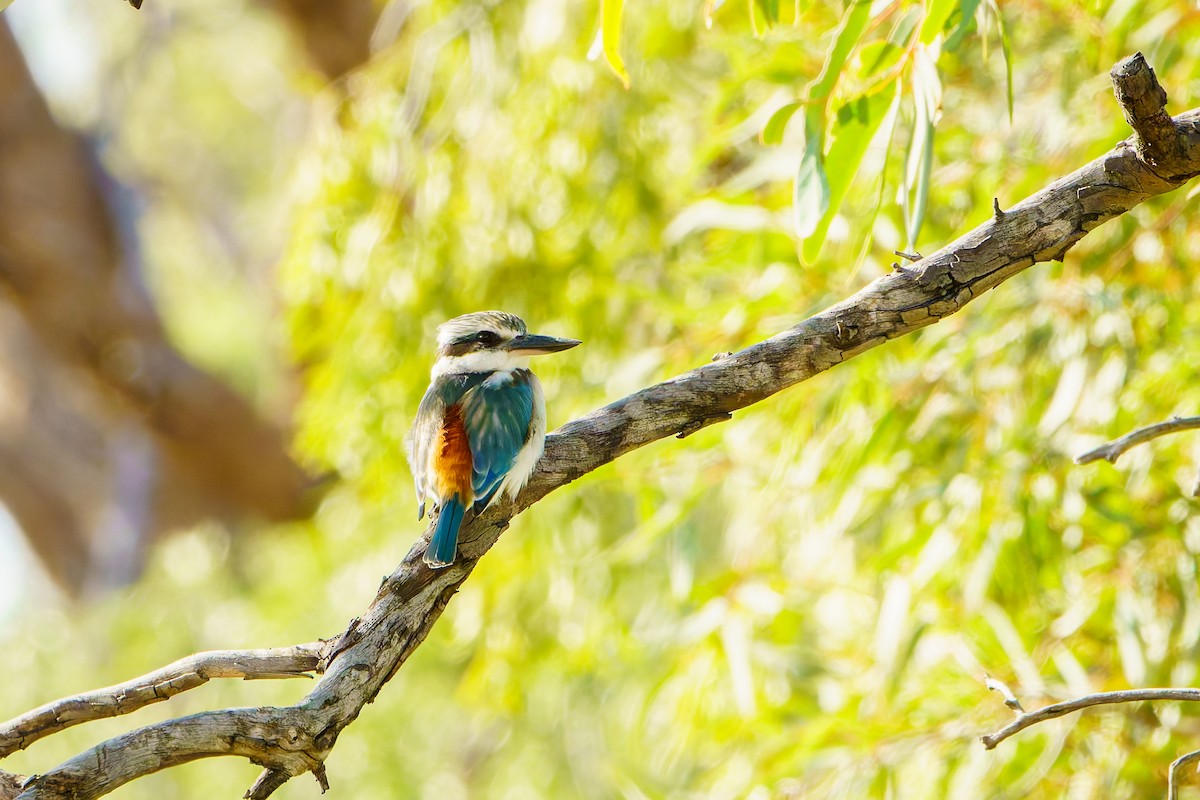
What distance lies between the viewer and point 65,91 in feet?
28.1

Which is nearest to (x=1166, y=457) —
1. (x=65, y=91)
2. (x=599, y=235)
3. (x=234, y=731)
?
(x=599, y=235)

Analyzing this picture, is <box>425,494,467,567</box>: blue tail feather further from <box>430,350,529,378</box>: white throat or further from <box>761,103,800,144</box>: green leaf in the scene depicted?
<box>761,103,800,144</box>: green leaf

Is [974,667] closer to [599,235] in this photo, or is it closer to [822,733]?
[822,733]

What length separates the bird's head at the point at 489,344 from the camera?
2.19 meters

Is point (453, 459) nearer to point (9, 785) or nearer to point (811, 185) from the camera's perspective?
point (811, 185)

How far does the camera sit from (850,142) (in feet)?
5.60

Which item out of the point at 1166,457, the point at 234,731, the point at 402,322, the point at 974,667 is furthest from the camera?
the point at 402,322

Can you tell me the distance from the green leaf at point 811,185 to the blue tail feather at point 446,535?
1.90 ft

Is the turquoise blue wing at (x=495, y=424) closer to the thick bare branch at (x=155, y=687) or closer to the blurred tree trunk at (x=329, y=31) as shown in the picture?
the thick bare branch at (x=155, y=687)

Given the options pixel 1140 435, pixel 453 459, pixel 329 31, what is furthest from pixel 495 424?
pixel 329 31

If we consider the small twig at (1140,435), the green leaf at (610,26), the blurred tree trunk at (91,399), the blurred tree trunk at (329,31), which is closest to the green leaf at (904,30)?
the green leaf at (610,26)

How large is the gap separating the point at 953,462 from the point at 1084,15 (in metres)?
0.89

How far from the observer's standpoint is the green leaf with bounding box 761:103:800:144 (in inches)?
63.6

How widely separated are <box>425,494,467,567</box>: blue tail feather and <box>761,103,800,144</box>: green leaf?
65cm
